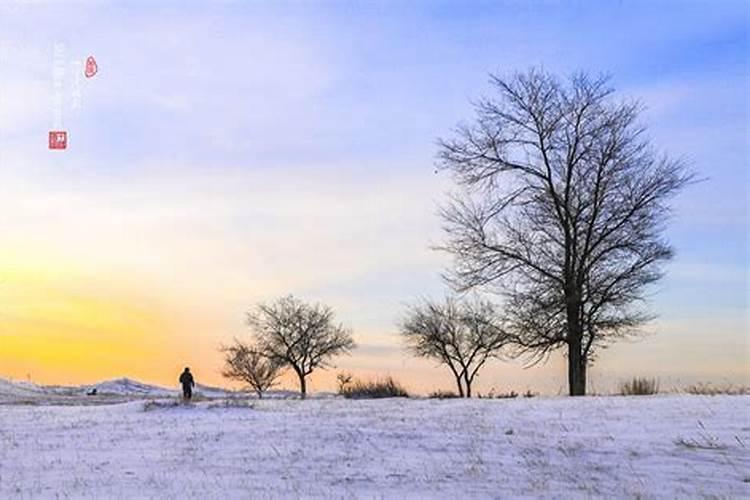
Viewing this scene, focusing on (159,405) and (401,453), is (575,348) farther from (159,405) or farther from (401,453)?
(401,453)

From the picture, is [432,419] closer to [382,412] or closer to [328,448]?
[382,412]

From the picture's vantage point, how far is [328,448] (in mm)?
15852

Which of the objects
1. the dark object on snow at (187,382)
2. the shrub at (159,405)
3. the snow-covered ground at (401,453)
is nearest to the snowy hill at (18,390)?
the dark object on snow at (187,382)

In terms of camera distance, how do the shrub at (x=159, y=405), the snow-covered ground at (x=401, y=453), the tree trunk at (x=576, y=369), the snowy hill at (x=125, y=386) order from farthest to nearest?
1. the snowy hill at (x=125, y=386)
2. the tree trunk at (x=576, y=369)
3. the shrub at (x=159, y=405)
4. the snow-covered ground at (x=401, y=453)

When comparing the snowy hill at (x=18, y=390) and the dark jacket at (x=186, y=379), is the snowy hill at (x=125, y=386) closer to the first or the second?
the snowy hill at (x=18, y=390)

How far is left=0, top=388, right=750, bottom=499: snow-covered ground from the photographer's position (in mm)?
12570

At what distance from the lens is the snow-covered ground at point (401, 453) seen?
12.6 metres

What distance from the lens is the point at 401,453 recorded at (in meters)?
15.3

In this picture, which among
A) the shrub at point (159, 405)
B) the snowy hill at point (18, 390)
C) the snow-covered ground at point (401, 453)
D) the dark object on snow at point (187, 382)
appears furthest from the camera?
the snowy hill at point (18, 390)

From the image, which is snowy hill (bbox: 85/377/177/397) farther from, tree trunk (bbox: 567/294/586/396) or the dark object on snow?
tree trunk (bbox: 567/294/586/396)

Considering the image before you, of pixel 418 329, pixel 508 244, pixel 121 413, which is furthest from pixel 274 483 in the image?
pixel 418 329

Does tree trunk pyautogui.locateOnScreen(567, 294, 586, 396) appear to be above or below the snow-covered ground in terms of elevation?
above

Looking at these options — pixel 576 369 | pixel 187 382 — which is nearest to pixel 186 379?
pixel 187 382

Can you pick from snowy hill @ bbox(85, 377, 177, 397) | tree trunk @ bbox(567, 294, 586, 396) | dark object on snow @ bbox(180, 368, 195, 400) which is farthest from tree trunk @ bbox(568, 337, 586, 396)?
snowy hill @ bbox(85, 377, 177, 397)
